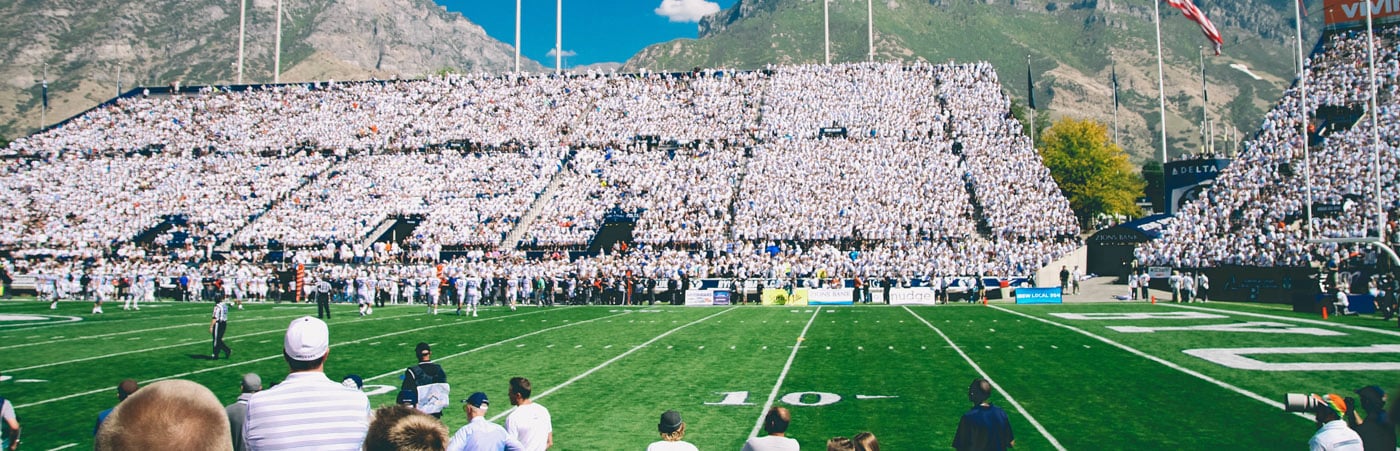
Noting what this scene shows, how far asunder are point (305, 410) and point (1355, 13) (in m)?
54.0

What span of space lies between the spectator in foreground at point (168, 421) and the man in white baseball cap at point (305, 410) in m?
1.23

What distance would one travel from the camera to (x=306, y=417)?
421 centimetres

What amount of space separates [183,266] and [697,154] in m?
26.8

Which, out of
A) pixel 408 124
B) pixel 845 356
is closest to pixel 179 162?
pixel 408 124

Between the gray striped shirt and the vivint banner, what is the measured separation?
5149cm

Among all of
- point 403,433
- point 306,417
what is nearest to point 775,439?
point 403,433

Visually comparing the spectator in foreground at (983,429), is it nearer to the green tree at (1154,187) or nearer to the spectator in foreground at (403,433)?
the spectator in foreground at (403,433)

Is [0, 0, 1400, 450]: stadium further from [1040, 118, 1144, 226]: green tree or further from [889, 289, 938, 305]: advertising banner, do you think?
[1040, 118, 1144, 226]: green tree

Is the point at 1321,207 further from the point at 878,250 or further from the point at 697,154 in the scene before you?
the point at 697,154

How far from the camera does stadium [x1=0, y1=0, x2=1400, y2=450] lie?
14109mm

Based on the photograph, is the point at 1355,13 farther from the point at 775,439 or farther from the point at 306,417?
the point at 306,417

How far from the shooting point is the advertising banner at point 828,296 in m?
36.4

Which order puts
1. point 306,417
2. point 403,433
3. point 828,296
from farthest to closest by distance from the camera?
1. point 828,296
2. point 306,417
3. point 403,433

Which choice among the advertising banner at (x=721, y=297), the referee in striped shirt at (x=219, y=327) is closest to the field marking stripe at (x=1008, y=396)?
the referee in striped shirt at (x=219, y=327)
